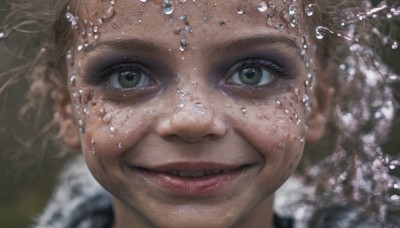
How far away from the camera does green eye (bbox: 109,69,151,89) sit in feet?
4.53

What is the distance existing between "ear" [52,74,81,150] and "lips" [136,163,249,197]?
1.08ft

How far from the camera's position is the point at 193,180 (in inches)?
53.9

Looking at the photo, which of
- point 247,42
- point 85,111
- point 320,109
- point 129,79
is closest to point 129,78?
point 129,79

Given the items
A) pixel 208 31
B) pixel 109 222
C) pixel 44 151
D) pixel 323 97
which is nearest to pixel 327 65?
pixel 323 97

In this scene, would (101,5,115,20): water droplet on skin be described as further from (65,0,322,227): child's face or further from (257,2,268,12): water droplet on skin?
(257,2,268,12): water droplet on skin

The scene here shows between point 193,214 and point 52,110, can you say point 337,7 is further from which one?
point 52,110

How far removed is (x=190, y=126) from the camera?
1278 millimetres

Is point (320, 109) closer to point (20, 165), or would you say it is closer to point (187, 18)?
point (187, 18)

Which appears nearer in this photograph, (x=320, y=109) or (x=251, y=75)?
(x=251, y=75)

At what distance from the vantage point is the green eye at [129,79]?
138cm

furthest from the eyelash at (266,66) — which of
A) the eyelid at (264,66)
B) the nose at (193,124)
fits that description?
the nose at (193,124)

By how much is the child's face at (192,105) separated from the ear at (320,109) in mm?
165

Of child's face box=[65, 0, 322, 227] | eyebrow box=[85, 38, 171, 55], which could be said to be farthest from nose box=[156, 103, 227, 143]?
eyebrow box=[85, 38, 171, 55]

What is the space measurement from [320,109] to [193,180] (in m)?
0.40
